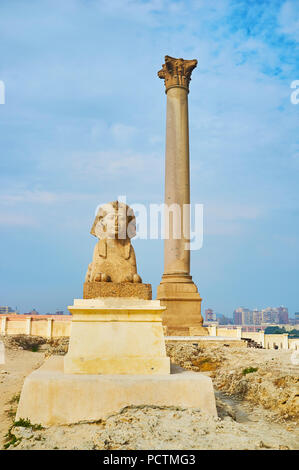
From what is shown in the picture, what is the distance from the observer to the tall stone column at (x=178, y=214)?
49.1 feet

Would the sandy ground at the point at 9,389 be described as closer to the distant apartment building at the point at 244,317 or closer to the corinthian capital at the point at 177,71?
the corinthian capital at the point at 177,71

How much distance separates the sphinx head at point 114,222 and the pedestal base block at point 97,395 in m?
2.41

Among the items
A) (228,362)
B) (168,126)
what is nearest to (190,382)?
(228,362)

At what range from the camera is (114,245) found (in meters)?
6.61

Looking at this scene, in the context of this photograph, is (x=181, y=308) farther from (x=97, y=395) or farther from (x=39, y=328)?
(x=97, y=395)

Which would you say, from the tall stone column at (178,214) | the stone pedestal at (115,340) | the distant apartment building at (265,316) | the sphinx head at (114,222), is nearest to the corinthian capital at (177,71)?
the tall stone column at (178,214)

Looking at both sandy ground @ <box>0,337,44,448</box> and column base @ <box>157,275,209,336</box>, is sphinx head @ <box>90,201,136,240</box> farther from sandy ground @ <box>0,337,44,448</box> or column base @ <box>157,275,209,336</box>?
column base @ <box>157,275,209,336</box>

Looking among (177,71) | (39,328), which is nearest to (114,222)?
(177,71)

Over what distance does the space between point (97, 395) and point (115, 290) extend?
168 cm

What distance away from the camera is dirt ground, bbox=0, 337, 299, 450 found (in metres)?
3.87

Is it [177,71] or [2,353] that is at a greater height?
[177,71]

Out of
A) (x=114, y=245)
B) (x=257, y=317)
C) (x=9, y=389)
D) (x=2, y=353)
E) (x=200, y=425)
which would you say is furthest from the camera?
(x=257, y=317)

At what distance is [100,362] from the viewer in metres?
5.30

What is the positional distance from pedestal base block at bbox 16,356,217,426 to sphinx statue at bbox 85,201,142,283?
1.76 m
